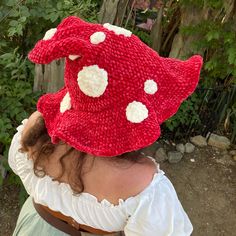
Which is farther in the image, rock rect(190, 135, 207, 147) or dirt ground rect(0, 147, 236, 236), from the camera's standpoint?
rock rect(190, 135, 207, 147)

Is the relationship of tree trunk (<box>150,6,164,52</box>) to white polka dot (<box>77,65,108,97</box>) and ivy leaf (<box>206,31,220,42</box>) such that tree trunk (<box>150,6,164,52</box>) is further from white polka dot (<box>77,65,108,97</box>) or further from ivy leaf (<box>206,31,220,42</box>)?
white polka dot (<box>77,65,108,97</box>)

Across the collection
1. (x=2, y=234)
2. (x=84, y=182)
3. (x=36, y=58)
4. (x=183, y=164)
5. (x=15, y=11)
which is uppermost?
(x=36, y=58)

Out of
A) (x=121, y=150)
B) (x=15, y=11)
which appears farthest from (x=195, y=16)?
(x=121, y=150)

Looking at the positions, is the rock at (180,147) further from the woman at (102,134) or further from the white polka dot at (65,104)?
the white polka dot at (65,104)

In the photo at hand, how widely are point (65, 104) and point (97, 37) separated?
0.87 feet

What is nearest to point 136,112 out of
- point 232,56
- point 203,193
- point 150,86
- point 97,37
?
point 150,86

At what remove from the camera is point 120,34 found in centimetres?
116

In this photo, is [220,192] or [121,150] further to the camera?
[220,192]

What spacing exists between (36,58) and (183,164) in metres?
2.46

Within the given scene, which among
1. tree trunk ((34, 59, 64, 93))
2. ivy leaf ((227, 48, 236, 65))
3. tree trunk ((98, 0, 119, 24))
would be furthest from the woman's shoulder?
ivy leaf ((227, 48, 236, 65))

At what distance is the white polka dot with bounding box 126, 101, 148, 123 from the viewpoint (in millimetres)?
1154

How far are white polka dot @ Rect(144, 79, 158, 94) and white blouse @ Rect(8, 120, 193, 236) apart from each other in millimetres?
296

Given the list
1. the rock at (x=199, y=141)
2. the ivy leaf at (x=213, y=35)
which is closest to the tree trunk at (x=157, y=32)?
the ivy leaf at (x=213, y=35)

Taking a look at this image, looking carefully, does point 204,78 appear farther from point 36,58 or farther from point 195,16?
point 36,58
